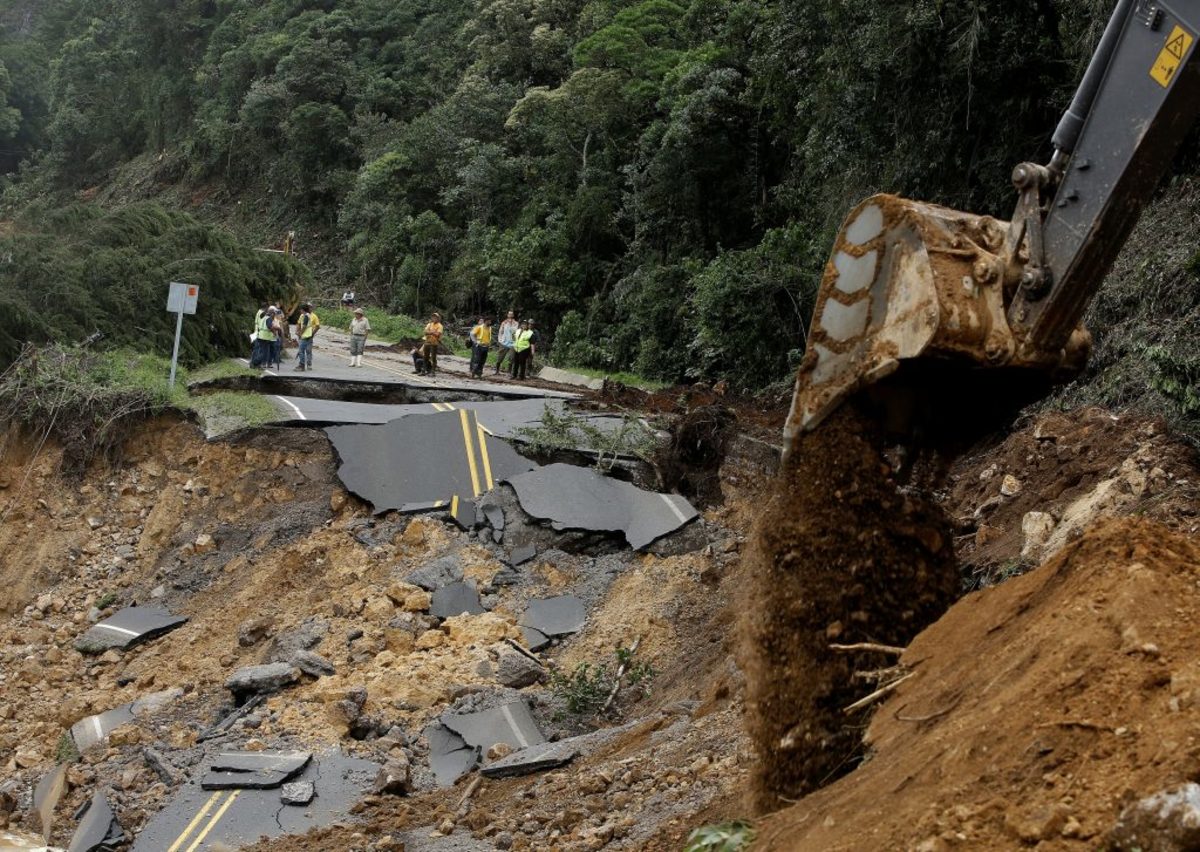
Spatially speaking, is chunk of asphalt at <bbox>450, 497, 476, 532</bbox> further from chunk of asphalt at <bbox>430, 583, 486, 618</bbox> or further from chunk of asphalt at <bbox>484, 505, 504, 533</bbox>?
chunk of asphalt at <bbox>430, 583, 486, 618</bbox>

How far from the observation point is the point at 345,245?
5069 cm

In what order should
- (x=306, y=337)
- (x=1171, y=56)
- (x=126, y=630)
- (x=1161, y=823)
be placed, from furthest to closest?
(x=306, y=337) < (x=126, y=630) < (x=1171, y=56) < (x=1161, y=823)

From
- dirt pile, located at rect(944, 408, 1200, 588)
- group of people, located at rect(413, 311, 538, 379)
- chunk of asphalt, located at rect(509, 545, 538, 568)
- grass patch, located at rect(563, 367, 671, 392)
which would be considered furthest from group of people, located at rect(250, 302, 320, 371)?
dirt pile, located at rect(944, 408, 1200, 588)

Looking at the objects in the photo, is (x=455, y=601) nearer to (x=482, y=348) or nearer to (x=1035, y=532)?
(x=1035, y=532)

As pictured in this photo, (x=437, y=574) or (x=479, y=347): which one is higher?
(x=437, y=574)

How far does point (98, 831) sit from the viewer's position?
34.2 ft

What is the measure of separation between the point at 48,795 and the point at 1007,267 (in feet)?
32.2

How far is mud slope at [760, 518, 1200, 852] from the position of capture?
383 cm

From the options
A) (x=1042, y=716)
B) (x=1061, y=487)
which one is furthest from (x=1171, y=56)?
(x=1061, y=487)

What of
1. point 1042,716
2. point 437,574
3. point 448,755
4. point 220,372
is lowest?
point 220,372

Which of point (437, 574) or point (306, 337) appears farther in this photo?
point (306, 337)

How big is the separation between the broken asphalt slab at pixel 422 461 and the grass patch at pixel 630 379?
876cm

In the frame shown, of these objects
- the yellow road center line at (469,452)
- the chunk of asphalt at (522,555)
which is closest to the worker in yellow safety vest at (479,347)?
the yellow road center line at (469,452)

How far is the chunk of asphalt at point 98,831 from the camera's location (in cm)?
1027
